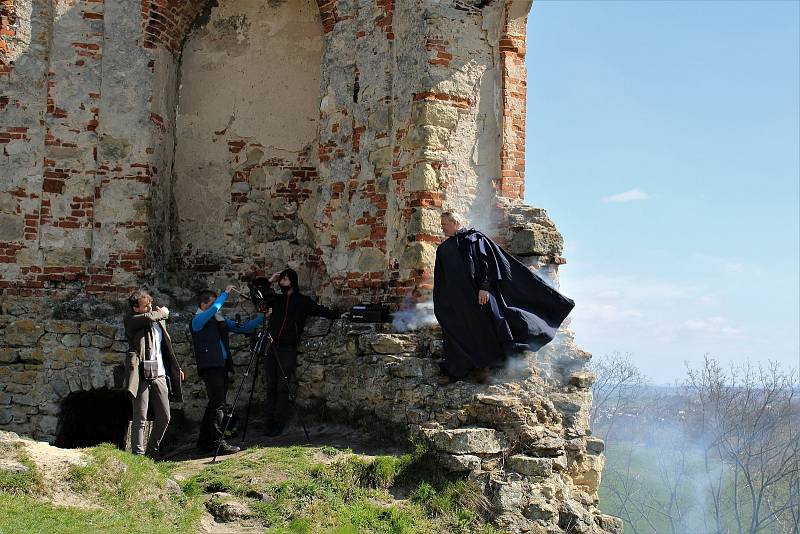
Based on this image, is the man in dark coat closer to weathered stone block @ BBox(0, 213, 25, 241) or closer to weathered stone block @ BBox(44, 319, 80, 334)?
weathered stone block @ BBox(44, 319, 80, 334)

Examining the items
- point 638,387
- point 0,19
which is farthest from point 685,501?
point 0,19

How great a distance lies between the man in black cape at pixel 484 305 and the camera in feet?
25.2

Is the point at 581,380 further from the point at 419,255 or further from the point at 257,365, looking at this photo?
the point at 257,365

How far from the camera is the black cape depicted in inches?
303

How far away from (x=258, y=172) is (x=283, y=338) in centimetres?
242

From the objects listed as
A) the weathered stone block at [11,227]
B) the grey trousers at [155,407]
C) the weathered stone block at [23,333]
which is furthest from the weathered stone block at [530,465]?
the weathered stone block at [11,227]

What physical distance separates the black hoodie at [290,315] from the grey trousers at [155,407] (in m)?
1.53

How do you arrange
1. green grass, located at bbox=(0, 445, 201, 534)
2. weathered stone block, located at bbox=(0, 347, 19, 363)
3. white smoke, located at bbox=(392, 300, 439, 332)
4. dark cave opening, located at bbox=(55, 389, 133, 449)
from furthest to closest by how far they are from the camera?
dark cave opening, located at bbox=(55, 389, 133, 449) → weathered stone block, located at bbox=(0, 347, 19, 363) → white smoke, located at bbox=(392, 300, 439, 332) → green grass, located at bbox=(0, 445, 201, 534)

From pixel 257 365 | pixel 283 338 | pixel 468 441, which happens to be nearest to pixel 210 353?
pixel 257 365

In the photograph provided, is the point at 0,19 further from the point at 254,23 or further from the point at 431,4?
the point at 431,4

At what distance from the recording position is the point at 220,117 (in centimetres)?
1050

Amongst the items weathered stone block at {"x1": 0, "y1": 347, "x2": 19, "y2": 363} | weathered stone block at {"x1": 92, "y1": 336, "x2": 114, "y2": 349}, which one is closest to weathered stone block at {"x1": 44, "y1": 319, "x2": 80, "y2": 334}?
weathered stone block at {"x1": 92, "y1": 336, "x2": 114, "y2": 349}

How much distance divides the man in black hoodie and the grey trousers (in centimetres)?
140

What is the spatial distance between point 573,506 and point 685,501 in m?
25.8
